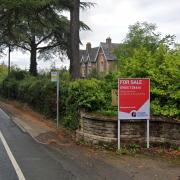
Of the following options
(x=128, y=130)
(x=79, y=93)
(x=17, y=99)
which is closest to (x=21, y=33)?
(x=17, y=99)

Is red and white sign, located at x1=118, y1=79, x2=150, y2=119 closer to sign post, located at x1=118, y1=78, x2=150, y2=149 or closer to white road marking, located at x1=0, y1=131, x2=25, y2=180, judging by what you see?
sign post, located at x1=118, y1=78, x2=150, y2=149

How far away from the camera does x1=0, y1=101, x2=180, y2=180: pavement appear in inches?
421

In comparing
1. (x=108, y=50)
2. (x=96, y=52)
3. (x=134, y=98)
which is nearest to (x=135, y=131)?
(x=134, y=98)

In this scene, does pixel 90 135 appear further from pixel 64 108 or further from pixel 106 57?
pixel 106 57

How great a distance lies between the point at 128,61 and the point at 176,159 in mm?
5554

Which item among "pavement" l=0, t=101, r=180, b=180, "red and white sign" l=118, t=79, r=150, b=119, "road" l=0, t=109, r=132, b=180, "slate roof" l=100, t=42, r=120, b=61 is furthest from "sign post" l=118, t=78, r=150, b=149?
"slate roof" l=100, t=42, r=120, b=61

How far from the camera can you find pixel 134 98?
48.2 ft

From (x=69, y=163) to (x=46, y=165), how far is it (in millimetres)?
611

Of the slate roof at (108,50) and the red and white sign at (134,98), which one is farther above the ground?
the slate roof at (108,50)

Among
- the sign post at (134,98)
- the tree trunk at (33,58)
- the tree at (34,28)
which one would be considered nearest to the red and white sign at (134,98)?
the sign post at (134,98)

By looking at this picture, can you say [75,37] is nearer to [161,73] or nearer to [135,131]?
[161,73]

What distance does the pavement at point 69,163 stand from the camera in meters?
10.7

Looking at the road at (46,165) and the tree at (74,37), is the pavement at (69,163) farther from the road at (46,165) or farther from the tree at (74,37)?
the tree at (74,37)

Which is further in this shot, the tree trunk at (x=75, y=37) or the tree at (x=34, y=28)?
the tree at (x=34, y=28)
